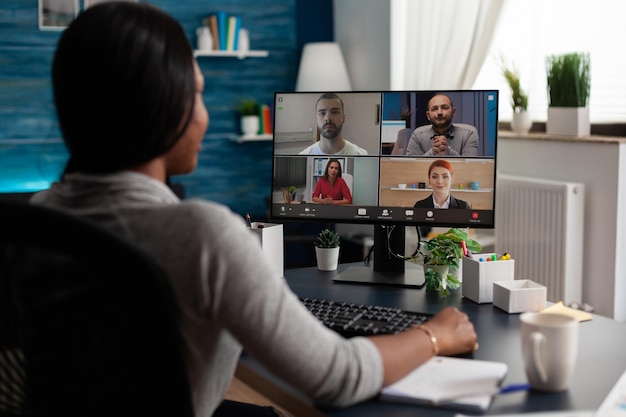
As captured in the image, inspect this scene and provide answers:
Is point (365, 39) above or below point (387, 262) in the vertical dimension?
above

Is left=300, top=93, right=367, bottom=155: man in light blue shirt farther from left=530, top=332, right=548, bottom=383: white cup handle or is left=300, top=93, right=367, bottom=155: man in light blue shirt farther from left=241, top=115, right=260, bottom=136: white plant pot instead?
left=241, top=115, right=260, bottom=136: white plant pot

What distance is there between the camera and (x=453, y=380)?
130 centimetres

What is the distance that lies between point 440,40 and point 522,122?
2.26 ft

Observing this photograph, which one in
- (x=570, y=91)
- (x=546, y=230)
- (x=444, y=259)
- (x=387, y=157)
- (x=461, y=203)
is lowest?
(x=546, y=230)

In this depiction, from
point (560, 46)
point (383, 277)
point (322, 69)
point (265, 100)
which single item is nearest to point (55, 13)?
point (265, 100)

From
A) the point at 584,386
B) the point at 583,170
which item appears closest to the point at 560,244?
the point at 583,170

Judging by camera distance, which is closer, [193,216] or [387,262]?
[193,216]

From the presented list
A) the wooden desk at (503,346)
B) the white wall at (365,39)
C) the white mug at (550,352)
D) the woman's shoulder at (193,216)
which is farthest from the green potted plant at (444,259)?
the white wall at (365,39)

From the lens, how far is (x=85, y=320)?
3.18 feet

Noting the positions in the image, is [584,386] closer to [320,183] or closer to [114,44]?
[114,44]

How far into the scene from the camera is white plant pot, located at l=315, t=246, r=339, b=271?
7.29 ft

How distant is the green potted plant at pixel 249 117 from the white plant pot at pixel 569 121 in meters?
1.89

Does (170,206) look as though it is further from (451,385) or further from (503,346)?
(503,346)

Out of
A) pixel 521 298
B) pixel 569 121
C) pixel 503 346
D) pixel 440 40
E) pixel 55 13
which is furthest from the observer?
pixel 55 13
